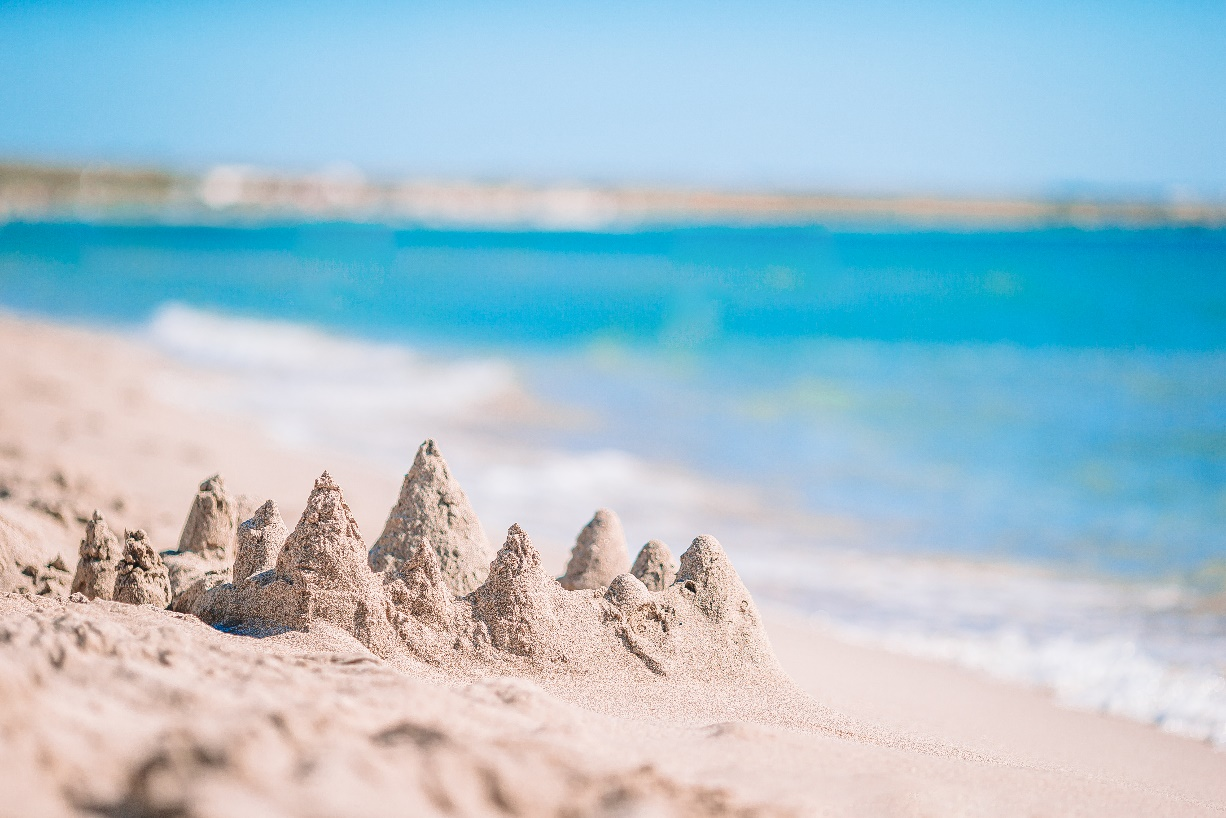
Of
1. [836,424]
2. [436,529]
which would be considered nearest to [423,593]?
[436,529]

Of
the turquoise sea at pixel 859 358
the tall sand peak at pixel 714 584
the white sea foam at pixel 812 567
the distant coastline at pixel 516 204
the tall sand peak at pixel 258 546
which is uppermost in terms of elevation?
the distant coastline at pixel 516 204

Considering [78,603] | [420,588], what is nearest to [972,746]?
[420,588]

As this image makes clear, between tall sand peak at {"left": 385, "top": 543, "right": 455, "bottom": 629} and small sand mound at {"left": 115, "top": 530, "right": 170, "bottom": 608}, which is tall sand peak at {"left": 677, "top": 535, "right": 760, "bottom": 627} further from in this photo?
small sand mound at {"left": 115, "top": 530, "right": 170, "bottom": 608}

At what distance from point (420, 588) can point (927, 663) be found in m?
3.01

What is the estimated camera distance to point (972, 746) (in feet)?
13.2

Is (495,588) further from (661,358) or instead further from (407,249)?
(407,249)

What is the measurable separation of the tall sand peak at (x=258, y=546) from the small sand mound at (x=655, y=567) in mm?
1304

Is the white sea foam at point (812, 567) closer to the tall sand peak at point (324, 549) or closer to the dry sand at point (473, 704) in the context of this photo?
the dry sand at point (473, 704)

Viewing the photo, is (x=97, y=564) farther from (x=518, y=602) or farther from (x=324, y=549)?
(x=518, y=602)

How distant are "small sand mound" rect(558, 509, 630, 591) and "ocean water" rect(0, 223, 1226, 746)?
2171 millimetres

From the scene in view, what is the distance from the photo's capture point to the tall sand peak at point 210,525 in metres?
4.44

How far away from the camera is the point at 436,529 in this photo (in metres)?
4.07

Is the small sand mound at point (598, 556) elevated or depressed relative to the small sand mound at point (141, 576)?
elevated

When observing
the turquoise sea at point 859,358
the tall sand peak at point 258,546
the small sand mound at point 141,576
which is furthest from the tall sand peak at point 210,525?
the turquoise sea at point 859,358
